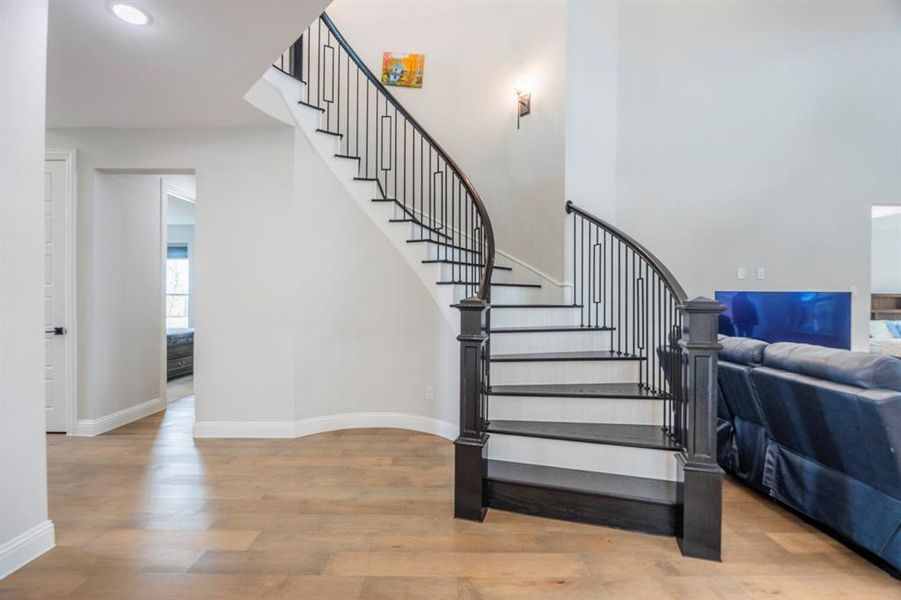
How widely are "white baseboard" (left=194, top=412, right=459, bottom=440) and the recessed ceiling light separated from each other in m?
2.93

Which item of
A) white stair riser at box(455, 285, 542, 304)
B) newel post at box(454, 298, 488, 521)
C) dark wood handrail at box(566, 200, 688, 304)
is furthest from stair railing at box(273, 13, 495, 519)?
dark wood handrail at box(566, 200, 688, 304)

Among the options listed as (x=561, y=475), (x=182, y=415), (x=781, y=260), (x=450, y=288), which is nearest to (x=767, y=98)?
(x=781, y=260)

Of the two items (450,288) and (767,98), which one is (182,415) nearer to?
(450,288)

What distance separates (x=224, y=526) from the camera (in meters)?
2.39

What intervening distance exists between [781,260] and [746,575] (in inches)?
156

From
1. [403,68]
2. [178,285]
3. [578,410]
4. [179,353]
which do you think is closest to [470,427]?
[578,410]

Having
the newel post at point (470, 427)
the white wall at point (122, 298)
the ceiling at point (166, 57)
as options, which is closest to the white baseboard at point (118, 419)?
the white wall at point (122, 298)

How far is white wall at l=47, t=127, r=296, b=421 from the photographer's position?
3.88 meters

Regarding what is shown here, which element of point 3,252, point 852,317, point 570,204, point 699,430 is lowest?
point 699,430

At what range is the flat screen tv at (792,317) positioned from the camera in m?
4.64

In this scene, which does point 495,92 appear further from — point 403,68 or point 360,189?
point 360,189

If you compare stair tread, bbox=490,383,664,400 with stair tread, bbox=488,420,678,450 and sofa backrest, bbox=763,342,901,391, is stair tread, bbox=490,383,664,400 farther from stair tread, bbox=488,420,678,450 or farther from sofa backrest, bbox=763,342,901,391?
sofa backrest, bbox=763,342,901,391

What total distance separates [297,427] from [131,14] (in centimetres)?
302

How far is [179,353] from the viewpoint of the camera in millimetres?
6719
